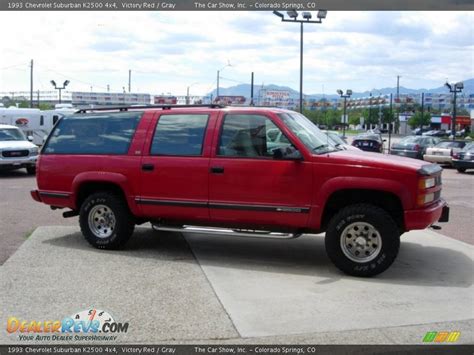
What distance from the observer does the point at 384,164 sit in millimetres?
6316

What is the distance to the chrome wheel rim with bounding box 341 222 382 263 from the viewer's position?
639 cm

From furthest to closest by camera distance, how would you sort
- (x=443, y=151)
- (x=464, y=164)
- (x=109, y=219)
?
(x=443, y=151)
(x=464, y=164)
(x=109, y=219)

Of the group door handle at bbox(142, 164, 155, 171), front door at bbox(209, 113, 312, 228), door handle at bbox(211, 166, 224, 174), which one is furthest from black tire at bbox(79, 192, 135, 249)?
door handle at bbox(211, 166, 224, 174)

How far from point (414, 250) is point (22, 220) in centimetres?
656

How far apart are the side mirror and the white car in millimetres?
14146

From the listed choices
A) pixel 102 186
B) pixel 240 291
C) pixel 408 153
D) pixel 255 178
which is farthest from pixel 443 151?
pixel 240 291

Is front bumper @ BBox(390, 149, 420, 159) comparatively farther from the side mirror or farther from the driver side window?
the side mirror

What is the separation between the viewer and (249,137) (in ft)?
22.8

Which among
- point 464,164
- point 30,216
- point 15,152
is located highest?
point 15,152

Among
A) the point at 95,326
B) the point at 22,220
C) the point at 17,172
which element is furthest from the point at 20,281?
the point at 17,172

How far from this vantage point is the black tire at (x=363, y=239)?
6.29 meters

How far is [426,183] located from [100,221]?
4.24 m

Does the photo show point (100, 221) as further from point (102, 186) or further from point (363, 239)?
point (363, 239)

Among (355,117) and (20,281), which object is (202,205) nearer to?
(20,281)
